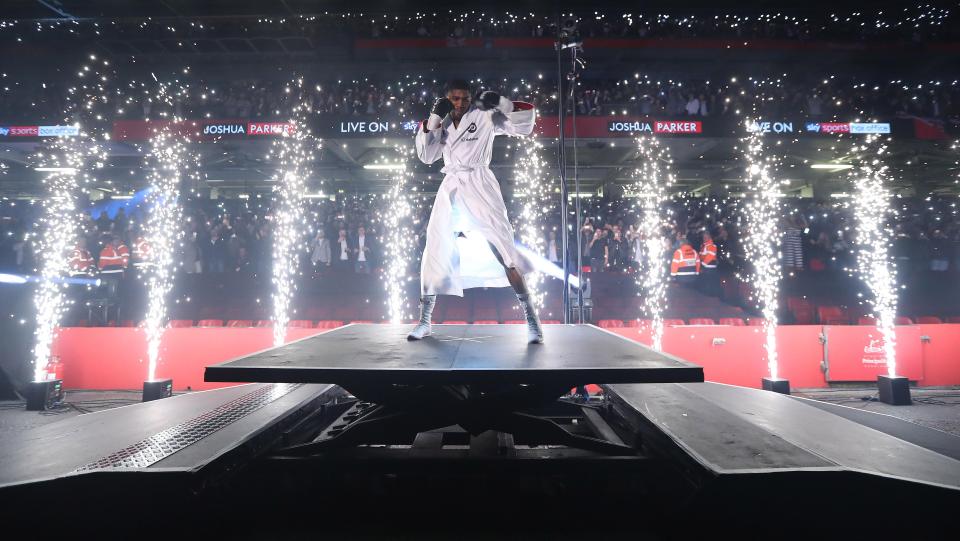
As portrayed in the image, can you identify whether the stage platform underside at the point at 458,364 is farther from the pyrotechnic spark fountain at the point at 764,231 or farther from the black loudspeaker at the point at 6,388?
the black loudspeaker at the point at 6,388

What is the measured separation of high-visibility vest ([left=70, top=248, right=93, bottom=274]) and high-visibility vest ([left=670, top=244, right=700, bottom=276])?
48.9 feet

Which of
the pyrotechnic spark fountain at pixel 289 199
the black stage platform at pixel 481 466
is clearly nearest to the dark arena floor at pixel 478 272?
the black stage platform at pixel 481 466

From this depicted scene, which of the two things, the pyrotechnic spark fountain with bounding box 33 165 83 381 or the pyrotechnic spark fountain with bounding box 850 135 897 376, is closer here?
the pyrotechnic spark fountain with bounding box 33 165 83 381

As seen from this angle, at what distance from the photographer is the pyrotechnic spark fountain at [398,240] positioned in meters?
10.6

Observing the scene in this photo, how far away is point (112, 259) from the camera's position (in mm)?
10258

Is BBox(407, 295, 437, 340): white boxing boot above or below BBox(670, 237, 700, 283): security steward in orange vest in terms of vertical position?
below

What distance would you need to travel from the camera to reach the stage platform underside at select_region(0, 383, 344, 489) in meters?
1.58

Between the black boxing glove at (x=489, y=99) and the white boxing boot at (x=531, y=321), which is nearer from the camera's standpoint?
the white boxing boot at (x=531, y=321)

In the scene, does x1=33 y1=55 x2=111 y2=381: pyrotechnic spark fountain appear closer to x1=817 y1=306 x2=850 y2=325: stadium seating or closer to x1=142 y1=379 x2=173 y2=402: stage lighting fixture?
x1=142 y1=379 x2=173 y2=402: stage lighting fixture

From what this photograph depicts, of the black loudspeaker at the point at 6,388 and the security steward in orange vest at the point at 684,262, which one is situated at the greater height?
the security steward in orange vest at the point at 684,262

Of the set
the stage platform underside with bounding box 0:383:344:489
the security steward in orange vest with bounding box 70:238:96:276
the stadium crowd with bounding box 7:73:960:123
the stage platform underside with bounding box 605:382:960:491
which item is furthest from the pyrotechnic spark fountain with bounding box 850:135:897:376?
the security steward in orange vest with bounding box 70:238:96:276

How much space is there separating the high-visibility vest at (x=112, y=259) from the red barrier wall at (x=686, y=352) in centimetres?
436

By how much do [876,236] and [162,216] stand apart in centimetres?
2368

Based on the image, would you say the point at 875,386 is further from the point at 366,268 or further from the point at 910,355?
the point at 366,268
